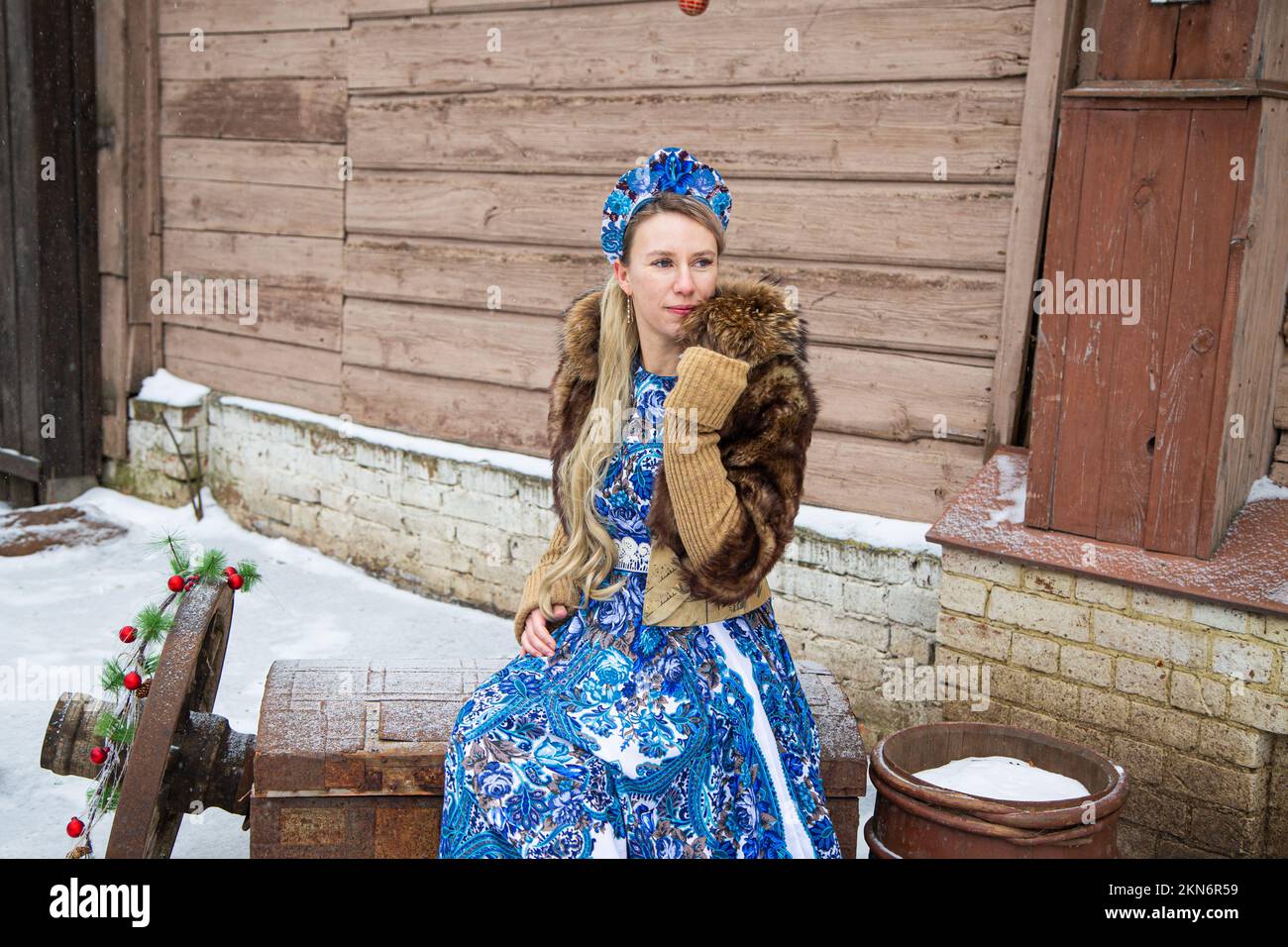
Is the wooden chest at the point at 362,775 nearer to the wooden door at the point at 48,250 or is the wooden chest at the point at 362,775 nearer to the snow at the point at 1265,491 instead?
the snow at the point at 1265,491

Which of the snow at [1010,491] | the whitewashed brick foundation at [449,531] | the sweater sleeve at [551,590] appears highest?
the snow at [1010,491]

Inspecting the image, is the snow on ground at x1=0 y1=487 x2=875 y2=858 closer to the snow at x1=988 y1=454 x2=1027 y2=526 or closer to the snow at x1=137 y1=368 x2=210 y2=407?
the snow at x1=137 y1=368 x2=210 y2=407

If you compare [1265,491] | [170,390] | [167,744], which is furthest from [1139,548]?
[170,390]

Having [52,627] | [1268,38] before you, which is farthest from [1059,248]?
[52,627]

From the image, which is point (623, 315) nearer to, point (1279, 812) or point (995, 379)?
point (995, 379)

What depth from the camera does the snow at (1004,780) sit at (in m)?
2.87

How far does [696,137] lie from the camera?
4797 millimetres

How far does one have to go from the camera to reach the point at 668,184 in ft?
9.05

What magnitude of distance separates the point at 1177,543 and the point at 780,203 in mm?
1972

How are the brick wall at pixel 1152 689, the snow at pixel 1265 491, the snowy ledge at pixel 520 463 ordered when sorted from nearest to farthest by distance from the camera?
the brick wall at pixel 1152 689
the snow at pixel 1265 491
the snowy ledge at pixel 520 463

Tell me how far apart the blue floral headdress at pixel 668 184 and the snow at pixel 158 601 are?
1.72 meters

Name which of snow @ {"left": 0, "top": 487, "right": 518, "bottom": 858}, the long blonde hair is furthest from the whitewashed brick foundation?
the long blonde hair

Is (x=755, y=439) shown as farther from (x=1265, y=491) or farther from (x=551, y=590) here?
(x=1265, y=491)

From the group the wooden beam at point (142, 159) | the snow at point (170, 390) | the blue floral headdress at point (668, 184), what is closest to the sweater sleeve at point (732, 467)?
the blue floral headdress at point (668, 184)
